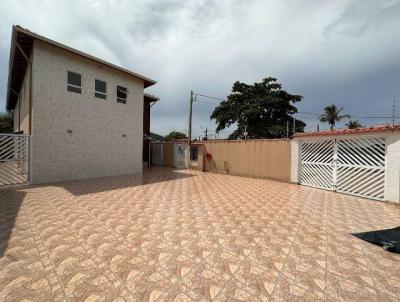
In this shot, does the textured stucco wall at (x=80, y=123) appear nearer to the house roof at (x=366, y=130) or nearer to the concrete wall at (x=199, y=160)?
the concrete wall at (x=199, y=160)

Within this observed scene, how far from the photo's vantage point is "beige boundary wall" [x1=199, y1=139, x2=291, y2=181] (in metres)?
11.1

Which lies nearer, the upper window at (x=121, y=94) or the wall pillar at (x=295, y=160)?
the wall pillar at (x=295, y=160)

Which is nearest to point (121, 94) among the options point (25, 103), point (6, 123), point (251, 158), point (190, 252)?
point (25, 103)

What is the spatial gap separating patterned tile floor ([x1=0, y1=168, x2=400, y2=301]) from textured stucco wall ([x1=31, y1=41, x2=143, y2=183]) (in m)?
3.58

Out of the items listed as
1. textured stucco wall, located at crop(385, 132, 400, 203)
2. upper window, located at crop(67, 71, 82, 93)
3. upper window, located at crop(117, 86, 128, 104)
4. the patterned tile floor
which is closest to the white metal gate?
the patterned tile floor

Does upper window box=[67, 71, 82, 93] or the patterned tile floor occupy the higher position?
upper window box=[67, 71, 82, 93]

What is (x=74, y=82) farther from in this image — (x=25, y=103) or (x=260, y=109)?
(x=260, y=109)

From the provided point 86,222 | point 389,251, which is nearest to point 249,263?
point 389,251

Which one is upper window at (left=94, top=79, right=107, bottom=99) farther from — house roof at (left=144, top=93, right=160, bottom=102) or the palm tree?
the palm tree

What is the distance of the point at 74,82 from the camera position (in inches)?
412

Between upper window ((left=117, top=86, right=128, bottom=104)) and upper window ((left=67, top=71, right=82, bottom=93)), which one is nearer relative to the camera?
upper window ((left=67, top=71, right=82, bottom=93))

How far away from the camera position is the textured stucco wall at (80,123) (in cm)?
929

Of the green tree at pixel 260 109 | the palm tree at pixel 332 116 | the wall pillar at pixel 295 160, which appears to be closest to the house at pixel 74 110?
the wall pillar at pixel 295 160

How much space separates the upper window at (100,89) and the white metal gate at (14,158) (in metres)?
4.01
